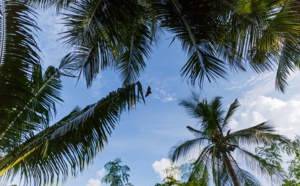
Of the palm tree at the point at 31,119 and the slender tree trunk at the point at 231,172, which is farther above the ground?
the slender tree trunk at the point at 231,172

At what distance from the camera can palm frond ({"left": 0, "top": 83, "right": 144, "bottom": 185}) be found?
131 inches

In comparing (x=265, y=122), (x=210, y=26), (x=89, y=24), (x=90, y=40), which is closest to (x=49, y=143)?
(x=89, y=24)

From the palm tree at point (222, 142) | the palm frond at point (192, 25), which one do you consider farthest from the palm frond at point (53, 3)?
the palm tree at point (222, 142)

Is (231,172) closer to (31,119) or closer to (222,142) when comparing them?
(222,142)

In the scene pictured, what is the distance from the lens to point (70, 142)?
11.3ft

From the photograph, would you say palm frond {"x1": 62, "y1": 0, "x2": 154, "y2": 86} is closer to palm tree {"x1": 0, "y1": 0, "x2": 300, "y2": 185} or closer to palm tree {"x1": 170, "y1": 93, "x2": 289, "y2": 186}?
palm tree {"x1": 0, "y1": 0, "x2": 300, "y2": 185}

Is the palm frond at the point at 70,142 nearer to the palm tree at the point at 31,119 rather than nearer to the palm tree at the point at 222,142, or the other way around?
the palm tree at the point at 31,119

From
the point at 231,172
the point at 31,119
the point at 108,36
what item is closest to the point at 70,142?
the point at 31,119

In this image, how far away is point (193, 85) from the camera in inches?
184

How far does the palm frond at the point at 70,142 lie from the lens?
3.33 m

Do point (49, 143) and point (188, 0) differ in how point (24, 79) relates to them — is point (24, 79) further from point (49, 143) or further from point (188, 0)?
point (188, 0)

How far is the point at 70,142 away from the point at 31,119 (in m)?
0.66

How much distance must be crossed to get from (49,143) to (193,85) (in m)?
2.32

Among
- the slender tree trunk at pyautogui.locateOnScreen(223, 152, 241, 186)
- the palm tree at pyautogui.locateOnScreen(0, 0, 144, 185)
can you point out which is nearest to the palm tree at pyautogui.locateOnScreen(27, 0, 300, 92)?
the palm tree at pyautogui.locateOnScreen(0, 0, 144, 185)
